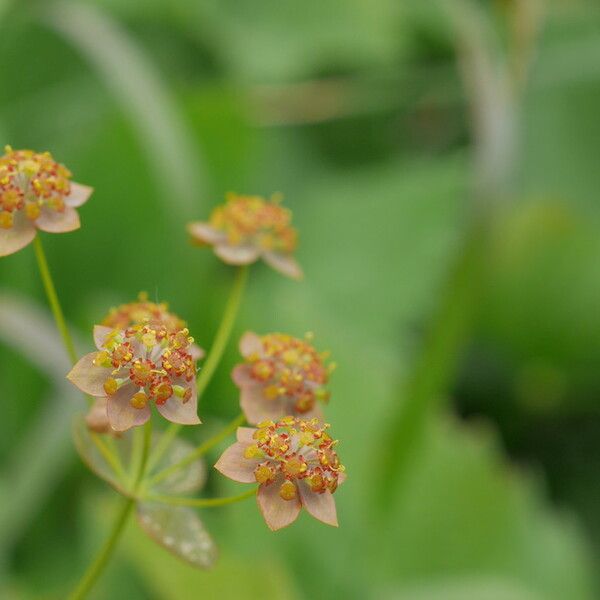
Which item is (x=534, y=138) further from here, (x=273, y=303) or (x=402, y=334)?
(x=273, y=303)

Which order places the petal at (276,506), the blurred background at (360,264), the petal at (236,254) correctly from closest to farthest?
the petal at (276,506)
the petal at (236,254)
the blurred background at (360,264)

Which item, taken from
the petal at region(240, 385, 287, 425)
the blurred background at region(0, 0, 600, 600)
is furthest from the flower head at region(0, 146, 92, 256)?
the blurred background at region(0, 0, 600, 600)

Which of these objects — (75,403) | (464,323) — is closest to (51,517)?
(75,403)

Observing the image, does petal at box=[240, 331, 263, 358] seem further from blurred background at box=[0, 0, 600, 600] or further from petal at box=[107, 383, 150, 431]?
blurred background at box=[0, 0, 600, 600]

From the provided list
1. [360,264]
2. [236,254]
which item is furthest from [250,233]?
[360,264]

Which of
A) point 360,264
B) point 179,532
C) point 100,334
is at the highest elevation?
point 100,334

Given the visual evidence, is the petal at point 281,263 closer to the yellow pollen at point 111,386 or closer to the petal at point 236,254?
the petal at point 236,254

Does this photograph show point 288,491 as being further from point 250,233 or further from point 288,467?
point 250,233

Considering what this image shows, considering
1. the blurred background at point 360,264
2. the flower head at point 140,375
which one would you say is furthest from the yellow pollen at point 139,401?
the blurred background at point 360,264
